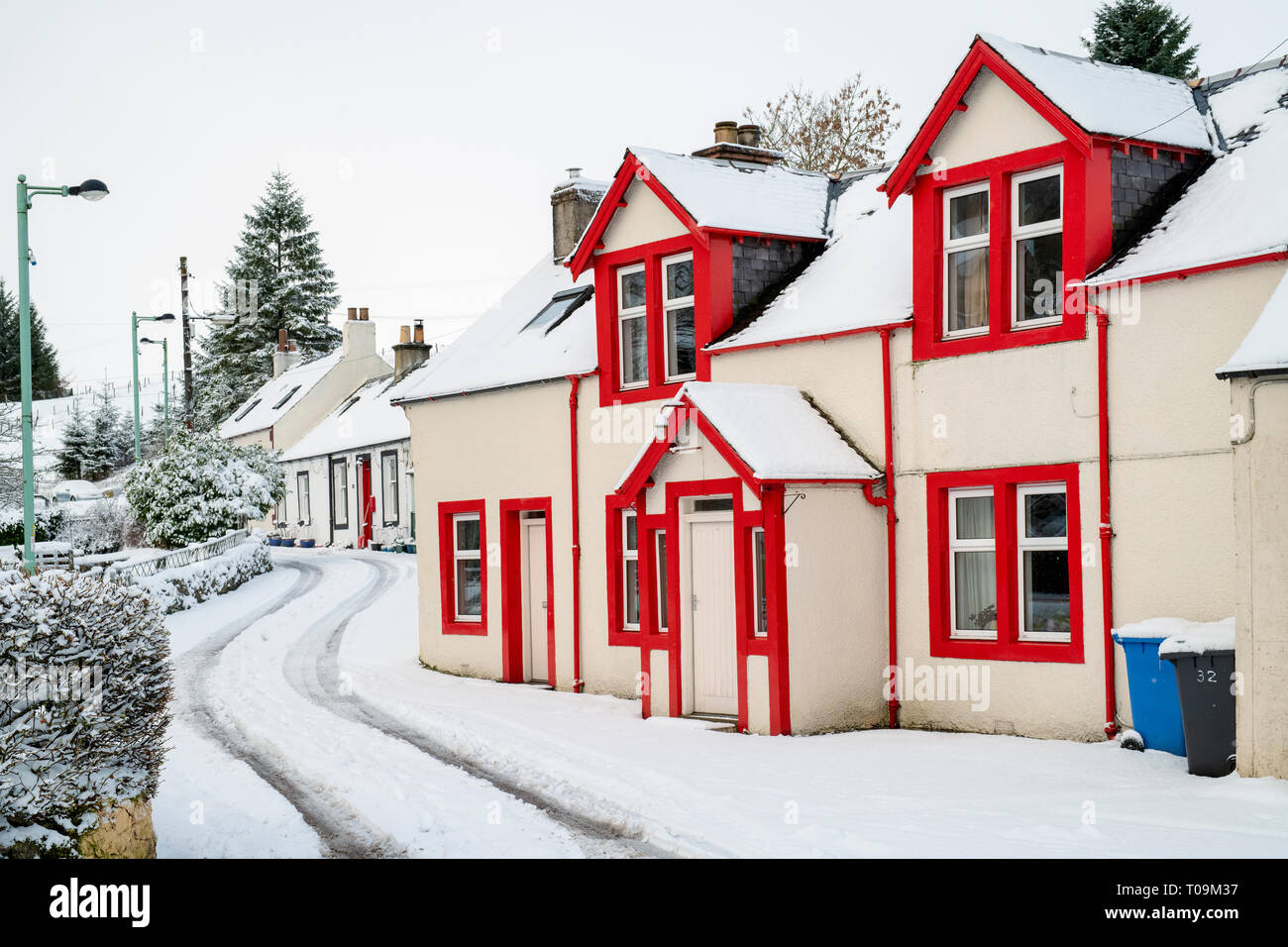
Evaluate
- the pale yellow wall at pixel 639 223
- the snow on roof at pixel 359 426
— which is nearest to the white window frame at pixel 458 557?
the pale yellow wall at pixel 639 223

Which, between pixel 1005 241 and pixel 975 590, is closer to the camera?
pixel 1005 241

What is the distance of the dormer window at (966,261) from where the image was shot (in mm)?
13227

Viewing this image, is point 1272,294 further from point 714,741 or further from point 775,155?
point 775,155

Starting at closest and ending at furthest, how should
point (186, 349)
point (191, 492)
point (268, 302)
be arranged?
1. point (191, 492)
2. point (186, 349)
3. point (268, 302)

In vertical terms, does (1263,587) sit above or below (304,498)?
below

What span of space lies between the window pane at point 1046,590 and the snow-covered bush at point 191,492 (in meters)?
25.6

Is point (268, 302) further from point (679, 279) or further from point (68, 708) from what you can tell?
point (68, 708)

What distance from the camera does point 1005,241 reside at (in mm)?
12914

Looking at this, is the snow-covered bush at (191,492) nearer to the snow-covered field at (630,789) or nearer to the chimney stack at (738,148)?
the snow-covered field at (630,789)

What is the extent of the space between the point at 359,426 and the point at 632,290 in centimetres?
2941

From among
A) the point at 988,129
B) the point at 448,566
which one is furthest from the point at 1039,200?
the point at 448,566

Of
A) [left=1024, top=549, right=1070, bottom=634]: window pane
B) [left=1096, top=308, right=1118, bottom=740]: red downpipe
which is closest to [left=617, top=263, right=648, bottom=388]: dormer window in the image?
[left=1024, top=549, right=1070, bottom=634]: window pane
